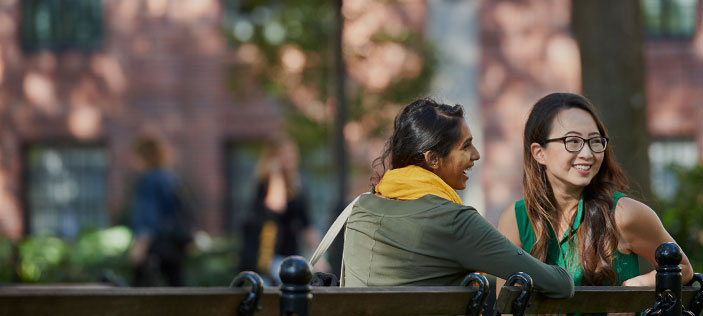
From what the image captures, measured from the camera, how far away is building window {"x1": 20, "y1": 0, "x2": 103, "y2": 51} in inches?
724

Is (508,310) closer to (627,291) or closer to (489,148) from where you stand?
(627,291)

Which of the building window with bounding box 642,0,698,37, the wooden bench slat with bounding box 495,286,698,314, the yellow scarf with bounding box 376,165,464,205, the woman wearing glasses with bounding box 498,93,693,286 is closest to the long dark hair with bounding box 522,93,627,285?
the woman wearing glasses with bounding box 498,93,693,286

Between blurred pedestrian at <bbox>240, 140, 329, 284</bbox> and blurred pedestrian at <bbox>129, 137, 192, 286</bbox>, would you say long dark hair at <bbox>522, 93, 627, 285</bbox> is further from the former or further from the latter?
blurred pedestrian at <bbox>129, 137, 192, 286</bbox>

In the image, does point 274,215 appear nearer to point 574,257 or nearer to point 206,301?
point 574,257

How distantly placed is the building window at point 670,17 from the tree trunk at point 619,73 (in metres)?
9.22

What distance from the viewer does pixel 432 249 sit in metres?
3.43

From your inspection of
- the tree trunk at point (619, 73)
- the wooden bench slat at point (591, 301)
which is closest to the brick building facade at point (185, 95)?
the tree trunk at point (619, 73)

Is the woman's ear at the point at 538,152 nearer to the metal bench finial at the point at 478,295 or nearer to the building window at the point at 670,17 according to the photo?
the metal bench finial at the point at 478,295

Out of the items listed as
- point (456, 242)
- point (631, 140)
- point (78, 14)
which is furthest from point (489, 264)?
point (78, 14)

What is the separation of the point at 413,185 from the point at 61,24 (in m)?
16.0

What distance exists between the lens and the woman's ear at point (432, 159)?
372 cm

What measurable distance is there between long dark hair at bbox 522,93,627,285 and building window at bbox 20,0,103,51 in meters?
15.1

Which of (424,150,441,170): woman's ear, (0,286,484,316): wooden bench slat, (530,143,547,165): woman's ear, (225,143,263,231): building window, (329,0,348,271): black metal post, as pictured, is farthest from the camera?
(225,143,263,231): building window

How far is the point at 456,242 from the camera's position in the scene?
3.40 meters
